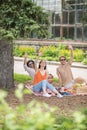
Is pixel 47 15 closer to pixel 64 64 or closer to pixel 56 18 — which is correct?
pixel 64 64

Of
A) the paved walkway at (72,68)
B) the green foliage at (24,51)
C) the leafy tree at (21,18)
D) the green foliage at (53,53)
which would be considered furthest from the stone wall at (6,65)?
the green foliage at (24,51)

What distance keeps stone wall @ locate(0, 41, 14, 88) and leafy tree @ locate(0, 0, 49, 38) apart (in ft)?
2.82

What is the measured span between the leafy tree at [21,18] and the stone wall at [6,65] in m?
0.86

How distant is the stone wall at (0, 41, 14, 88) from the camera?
10961mm

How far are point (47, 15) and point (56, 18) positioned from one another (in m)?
23.0

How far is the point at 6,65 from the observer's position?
1105 centimetres

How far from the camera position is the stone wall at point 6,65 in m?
11.0

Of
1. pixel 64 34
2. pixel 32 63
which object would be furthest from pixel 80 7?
pixel 32 63

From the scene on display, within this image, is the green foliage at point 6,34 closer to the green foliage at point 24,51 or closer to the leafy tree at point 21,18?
the leafy tree at point 21,18

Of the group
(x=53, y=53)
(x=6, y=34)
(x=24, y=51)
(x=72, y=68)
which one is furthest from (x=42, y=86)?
(x=24, y=51)

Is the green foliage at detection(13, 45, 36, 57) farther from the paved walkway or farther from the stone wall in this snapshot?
the stone wall

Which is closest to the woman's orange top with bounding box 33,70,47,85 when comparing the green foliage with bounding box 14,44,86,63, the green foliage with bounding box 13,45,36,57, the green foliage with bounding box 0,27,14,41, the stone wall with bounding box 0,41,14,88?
the stone wall with bounding box 0,41,14,88

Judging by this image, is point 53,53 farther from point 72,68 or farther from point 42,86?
point 42,86

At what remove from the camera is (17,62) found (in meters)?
21.6
